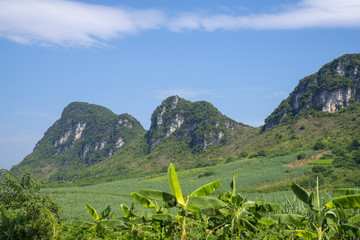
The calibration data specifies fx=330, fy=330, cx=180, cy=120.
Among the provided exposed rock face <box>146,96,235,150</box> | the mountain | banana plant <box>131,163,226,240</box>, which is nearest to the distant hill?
exposed rock face <box>146,96,235,150</box>

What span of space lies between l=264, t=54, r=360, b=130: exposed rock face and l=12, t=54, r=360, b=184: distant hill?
172 mm

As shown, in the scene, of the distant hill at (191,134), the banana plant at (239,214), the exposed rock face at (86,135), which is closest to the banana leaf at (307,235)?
the banana plant at (239,214)

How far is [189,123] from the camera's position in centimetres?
10925

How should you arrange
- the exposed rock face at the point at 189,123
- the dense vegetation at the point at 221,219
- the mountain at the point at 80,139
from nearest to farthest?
the dense vegetation at the point at 221,219, the exposed rock face at the point at 189,123, the mountain at the point at 80,139

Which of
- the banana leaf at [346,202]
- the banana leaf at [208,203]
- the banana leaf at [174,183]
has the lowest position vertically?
the banana leaf at [346,202]

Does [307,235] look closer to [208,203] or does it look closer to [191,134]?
[208,203]

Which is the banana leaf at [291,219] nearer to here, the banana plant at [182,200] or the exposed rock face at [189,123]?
the banana plant at [182,200]

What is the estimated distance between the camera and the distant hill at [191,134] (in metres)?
64.4

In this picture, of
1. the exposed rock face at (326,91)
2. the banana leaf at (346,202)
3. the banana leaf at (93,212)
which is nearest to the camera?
the banana leaf at (346,202)

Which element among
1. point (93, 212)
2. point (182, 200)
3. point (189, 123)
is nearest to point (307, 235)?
point (182, 200)

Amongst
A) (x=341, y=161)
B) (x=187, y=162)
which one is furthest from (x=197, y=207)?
(x=187, y=162)

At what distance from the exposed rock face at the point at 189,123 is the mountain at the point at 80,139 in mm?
21068

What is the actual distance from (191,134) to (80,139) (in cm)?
6458

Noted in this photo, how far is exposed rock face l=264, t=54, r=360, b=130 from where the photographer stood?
71.2 metres
